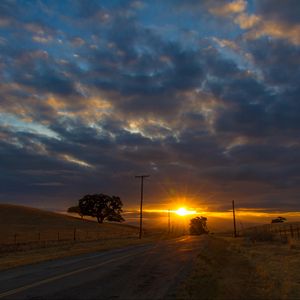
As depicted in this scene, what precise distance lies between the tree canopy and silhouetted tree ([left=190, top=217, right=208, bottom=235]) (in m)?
31.2

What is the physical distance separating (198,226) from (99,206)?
133 ft

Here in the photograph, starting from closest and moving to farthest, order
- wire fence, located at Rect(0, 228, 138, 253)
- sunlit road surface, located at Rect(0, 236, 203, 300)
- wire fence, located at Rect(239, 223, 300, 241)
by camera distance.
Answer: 1. sunlit road surface, located at Rect(0, 236, 203, 300)
2. wire fence, located at Rect(0, 228, 138, 253)
3. wire fence, located at Rect(239, 223, 300, 241)

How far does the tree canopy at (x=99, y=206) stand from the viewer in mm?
115875

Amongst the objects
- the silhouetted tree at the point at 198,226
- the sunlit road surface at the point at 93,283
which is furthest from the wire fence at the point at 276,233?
the silhouetted tree at the point at 198,226

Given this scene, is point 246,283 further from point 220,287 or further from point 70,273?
point 70,273

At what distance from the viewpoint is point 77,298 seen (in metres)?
Answer: 10.2

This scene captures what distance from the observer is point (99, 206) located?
11550 centimetres

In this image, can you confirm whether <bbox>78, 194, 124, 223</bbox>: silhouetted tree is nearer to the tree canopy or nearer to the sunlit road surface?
the tree canopy

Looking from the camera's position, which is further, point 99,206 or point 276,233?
point 99,206

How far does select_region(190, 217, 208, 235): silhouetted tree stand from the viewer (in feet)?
453

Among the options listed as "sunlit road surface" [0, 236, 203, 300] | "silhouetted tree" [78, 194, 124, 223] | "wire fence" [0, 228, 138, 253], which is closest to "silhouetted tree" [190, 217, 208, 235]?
"silhouetted tree" [78, 194, 124, 223]

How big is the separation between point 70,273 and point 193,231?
125 metres

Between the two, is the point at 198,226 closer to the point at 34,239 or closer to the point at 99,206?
the point at 99,206

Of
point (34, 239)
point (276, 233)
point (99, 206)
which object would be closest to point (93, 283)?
point (34, 239)
